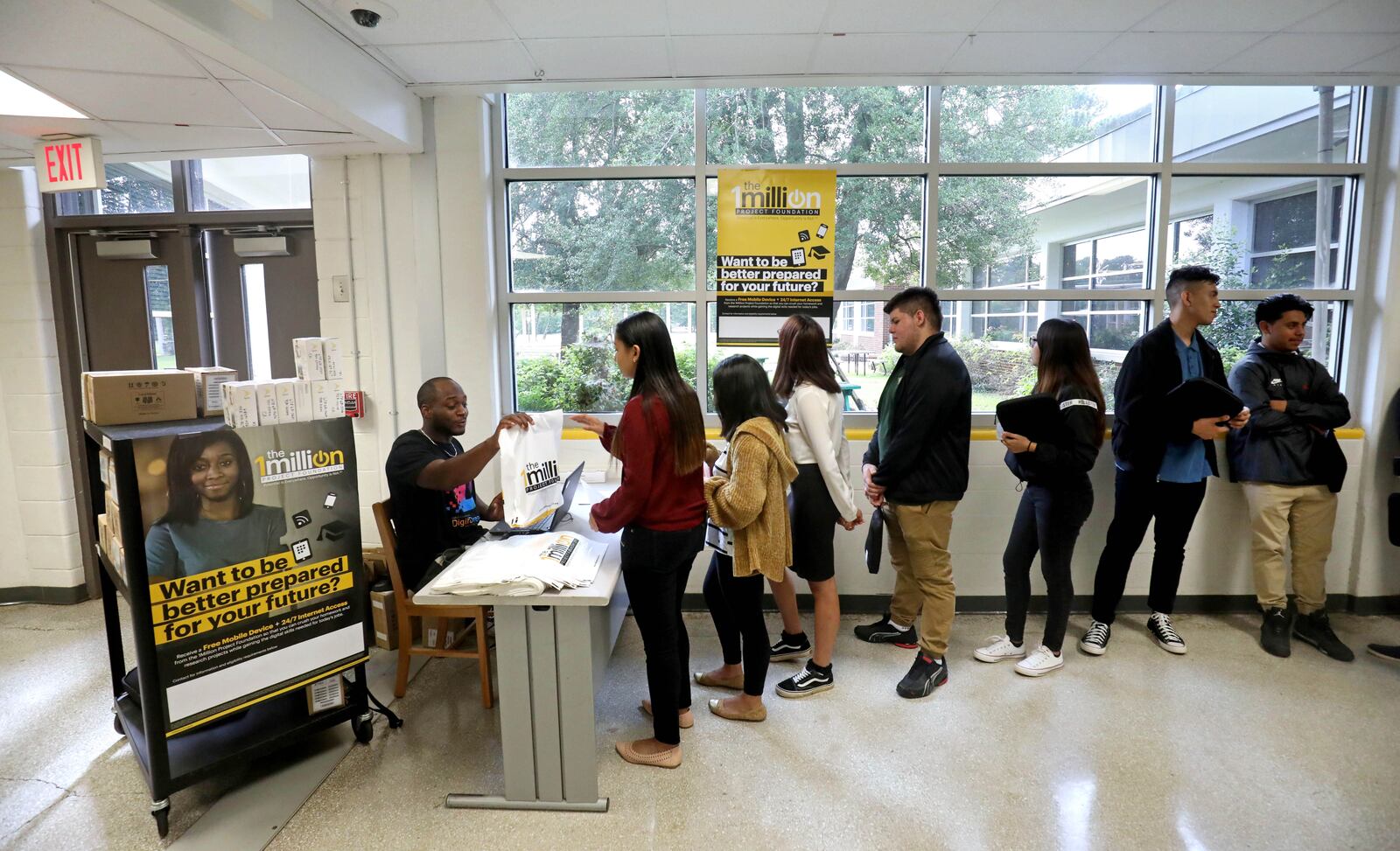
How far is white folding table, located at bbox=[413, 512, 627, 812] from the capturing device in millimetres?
2070

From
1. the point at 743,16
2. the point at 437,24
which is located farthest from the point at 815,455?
the point at 437,24

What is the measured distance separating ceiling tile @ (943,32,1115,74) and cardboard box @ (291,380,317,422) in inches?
117

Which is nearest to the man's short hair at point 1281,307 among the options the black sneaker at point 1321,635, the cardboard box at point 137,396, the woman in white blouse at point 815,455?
the black sneaker at point 1321,635

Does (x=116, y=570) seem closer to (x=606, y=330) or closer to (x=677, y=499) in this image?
(x=677, y=499)

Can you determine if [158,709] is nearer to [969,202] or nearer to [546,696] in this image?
[546,696]

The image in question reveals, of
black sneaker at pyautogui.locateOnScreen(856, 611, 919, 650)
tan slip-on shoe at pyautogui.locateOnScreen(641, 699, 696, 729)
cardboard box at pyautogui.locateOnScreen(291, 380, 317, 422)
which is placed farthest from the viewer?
black sneaker at pyautogui.locateOnScreen(856, 611, 919, 650)

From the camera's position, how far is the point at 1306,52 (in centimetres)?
296

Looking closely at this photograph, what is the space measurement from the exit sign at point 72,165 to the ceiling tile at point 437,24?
140cm

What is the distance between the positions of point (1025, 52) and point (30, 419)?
551cm

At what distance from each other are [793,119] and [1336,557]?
377cm

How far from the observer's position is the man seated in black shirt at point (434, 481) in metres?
2.45

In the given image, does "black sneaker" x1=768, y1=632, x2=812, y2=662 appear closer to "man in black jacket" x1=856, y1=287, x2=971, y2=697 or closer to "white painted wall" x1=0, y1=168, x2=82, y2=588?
"man in black jacket" x1=856, y1=287, x2=971, y2=697

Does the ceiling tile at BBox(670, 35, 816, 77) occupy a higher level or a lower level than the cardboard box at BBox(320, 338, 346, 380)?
higher

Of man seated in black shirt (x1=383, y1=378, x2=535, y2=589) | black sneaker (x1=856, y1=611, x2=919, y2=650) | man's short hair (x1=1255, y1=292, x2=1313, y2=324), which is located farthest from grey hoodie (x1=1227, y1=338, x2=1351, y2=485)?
man seated in black shirt (x1=383, y1=378, x2=535, y2=589)
